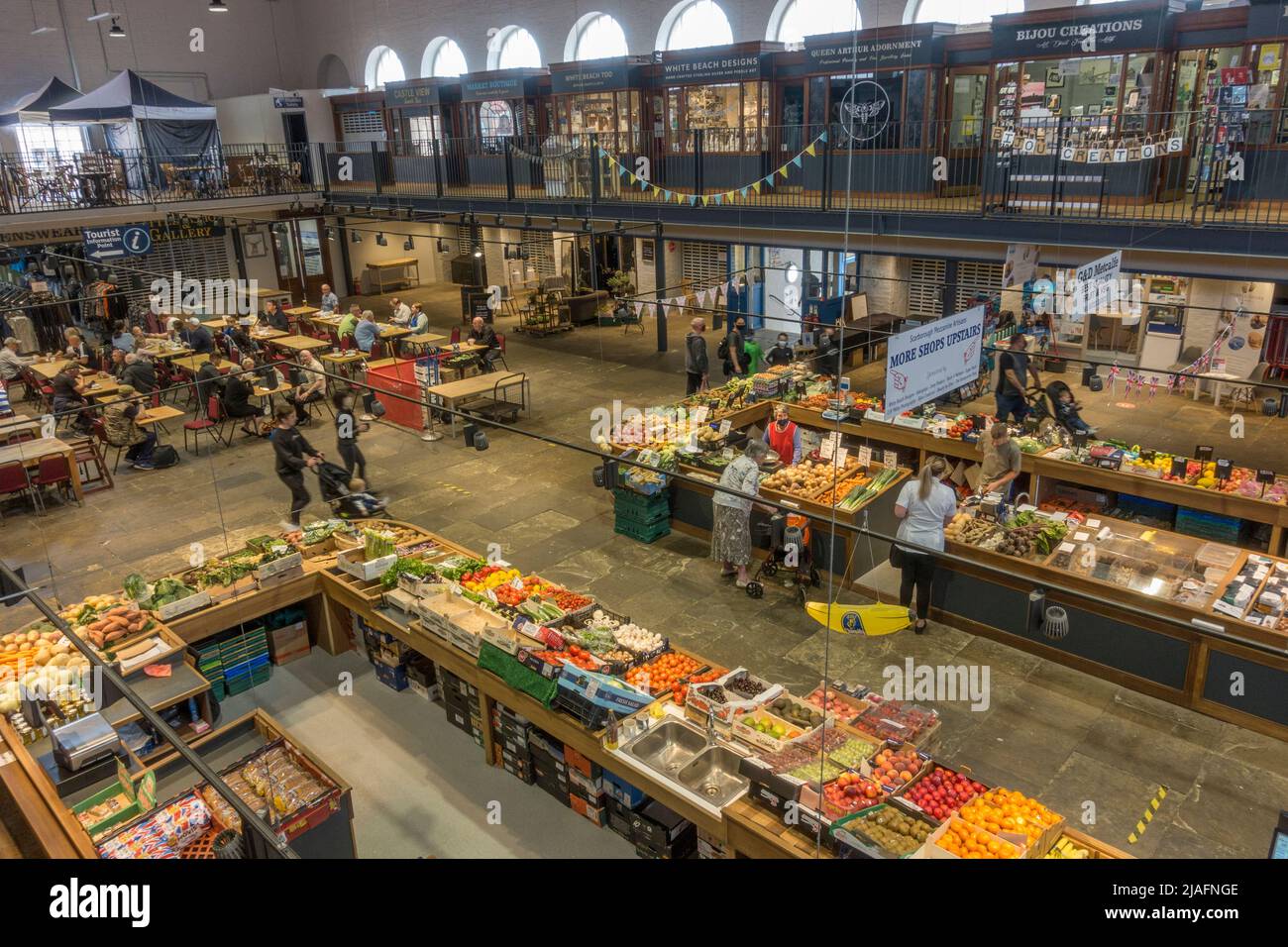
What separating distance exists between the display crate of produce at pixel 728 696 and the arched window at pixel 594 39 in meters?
19.2

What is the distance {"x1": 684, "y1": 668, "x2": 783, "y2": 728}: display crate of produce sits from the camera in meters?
5.66

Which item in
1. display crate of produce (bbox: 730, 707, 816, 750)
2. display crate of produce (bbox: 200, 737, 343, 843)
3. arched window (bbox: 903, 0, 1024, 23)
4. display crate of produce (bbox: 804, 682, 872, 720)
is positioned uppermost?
arched window (bbox: 903, 0, 1024, 23)

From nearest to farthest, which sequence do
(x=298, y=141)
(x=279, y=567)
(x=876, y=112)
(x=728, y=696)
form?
1. (x=728, y=696)
2. (x=279, y=567)
3. (x=876, y=112)
4. (x=298, y=141)

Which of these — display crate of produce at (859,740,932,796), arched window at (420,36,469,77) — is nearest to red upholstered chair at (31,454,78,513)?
display crate of produce at (859,740,932,796)

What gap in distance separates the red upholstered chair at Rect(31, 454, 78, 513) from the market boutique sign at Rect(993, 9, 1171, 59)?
14.0 metres

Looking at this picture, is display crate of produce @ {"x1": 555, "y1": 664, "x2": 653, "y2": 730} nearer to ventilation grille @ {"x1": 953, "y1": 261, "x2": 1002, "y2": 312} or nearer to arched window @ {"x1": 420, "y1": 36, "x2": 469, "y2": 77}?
ventilation grille @ {"x1": 953, "y1": 261, "x2": 1002, "y2": 312}

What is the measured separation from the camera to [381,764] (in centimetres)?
666

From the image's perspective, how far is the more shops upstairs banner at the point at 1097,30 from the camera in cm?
1170

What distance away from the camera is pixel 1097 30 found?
11922 millimetres

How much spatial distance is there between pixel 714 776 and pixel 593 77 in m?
16.9

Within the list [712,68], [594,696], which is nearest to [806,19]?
[712,68]

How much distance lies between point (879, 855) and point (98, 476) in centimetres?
1244

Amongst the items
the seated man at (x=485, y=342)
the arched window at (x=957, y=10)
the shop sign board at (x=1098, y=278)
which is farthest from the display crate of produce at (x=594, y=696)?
the arched window at (x=957, y=10)

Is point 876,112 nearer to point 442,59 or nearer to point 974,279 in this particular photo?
point 974,279
